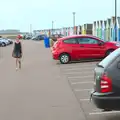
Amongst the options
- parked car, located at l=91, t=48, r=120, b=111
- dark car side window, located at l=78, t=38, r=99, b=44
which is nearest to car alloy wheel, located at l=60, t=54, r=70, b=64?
dark car side window, located at l=78, t=38, r=99, b=44

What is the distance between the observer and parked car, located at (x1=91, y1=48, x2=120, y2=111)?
6.54 metres

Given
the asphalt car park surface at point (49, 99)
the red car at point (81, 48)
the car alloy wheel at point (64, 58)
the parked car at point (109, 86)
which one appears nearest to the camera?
the parked car at point (109, 86)

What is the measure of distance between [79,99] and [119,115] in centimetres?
233

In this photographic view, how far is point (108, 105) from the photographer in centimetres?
654

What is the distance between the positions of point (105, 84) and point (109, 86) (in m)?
0.09

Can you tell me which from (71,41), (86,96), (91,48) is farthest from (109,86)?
(71,41)

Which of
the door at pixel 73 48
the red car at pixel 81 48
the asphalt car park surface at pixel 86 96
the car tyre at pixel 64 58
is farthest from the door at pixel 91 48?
the asphalt car park surface at pixel 86 96

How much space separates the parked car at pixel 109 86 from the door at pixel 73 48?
1451 centimetres

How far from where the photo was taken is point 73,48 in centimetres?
2139

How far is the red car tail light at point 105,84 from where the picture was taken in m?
6.61

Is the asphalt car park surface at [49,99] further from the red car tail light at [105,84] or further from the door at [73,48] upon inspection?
the door at [73,48]

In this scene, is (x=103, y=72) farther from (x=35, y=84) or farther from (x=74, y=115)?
(x=35, y=84)

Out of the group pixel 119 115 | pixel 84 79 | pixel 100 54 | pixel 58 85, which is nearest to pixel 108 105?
pixel 119 115

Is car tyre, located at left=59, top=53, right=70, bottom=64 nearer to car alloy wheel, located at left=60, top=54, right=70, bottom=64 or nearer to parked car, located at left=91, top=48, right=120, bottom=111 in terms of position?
car alloy wheel, located at left=60, top=54, right=70, bottom=64
